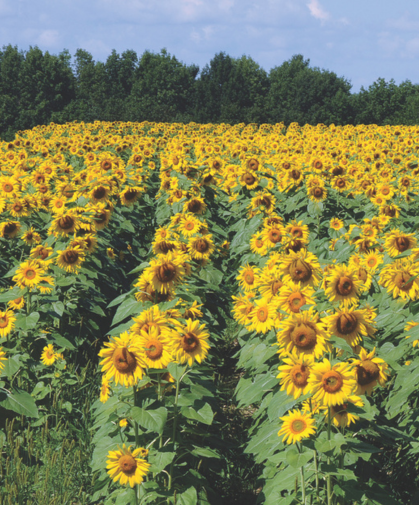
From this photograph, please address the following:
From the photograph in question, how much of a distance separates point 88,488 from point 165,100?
65.4m

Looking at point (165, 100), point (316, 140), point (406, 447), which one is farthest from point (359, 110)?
point (406, 447)

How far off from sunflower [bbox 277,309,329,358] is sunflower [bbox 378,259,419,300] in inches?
50.2

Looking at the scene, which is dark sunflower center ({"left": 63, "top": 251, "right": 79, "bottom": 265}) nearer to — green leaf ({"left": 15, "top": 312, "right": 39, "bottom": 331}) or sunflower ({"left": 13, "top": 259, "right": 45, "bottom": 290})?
sunflower ({"left": 13, "top": 259, "right": 45, "bottom": 290})

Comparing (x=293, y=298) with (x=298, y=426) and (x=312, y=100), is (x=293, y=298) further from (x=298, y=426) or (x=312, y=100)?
(x=312, y=100)

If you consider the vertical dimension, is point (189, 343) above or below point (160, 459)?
above

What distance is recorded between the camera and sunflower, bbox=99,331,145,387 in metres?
3.01

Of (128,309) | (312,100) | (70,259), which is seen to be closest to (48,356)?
(70,259)

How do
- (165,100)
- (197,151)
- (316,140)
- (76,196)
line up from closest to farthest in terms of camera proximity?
1. (76,196)
2. (197,151)
3. (316,140)
4. (165,100)

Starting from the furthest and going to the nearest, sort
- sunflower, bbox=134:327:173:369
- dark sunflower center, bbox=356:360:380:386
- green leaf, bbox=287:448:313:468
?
sunflower, bbox=134:327:173:369 → dark sunflower center, bbox=356:360:380:386 → green leaf, bbox=287:448:313:468

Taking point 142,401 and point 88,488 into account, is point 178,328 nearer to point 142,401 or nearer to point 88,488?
Answer: point 142,401

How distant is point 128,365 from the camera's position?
3020mm

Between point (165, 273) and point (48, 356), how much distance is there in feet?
6.34

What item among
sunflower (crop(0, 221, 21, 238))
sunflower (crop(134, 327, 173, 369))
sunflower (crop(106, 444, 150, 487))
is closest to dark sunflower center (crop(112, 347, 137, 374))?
sunflower (crop(134, 327, 173, 369))

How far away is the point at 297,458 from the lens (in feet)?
9.41
